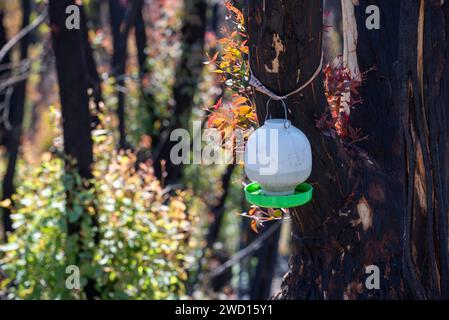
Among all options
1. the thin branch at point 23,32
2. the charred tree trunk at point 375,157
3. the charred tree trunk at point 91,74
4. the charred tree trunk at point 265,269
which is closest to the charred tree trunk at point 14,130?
the thin branch at point 23,32

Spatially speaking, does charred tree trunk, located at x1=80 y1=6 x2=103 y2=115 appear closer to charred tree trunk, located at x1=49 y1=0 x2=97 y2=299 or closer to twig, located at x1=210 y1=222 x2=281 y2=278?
charred tree trunk, located at x1=49 y1=0 x2=97 y2=299

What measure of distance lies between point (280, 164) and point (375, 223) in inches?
50.3

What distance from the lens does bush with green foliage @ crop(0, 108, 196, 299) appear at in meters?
5.95

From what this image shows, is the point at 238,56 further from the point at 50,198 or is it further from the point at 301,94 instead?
the point at 50,198

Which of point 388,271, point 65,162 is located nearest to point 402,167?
point 388,271

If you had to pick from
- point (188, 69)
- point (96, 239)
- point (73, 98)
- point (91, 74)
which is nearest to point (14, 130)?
point (91, 74)

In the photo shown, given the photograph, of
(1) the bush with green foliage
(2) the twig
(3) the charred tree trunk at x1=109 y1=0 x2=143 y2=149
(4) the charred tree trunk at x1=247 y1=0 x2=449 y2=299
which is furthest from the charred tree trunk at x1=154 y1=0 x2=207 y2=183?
(4) the charred tree trunk at x1=247 y1=0 x2=449 y2=299

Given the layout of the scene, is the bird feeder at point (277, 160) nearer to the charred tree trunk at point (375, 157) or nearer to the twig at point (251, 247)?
the charred tree trunk at point (375, 157)

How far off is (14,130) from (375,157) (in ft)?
24.5

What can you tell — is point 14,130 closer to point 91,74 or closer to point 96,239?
point 91,74

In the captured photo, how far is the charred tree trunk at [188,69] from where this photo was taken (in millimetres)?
10250

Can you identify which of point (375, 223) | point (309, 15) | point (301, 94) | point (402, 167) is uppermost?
point (309, 15)

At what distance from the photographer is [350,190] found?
14.8ft

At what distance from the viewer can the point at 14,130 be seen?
10867 mm
